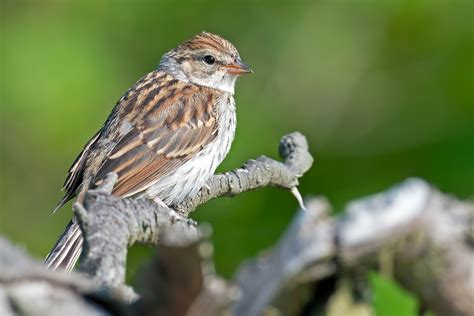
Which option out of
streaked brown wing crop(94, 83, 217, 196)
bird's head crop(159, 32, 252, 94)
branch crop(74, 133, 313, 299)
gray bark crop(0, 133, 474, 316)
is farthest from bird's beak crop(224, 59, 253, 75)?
gray bark crop(0, 133, 474, 316)

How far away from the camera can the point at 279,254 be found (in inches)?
54.7

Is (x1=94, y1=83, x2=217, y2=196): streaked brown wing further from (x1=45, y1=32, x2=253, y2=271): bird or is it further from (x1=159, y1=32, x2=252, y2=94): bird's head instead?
(x1=159, y1=32, x2=252, y2=94): bird's head

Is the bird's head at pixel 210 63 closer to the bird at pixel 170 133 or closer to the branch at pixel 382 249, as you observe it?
the bird at pixel 170 133

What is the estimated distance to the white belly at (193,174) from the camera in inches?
190

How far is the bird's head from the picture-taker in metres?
5.77

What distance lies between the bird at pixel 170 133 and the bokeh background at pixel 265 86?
48cm

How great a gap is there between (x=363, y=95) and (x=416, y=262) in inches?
207

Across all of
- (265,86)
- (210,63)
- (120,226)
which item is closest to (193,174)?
(210,63)

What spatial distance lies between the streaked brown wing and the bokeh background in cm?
58

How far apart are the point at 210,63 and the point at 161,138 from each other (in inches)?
31.9

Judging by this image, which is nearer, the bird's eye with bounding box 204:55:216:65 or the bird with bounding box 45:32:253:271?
the bird with bounding box 45:32:253:271

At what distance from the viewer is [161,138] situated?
519 cm

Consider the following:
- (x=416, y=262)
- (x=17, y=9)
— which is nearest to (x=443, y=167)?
(x=17, y=9)

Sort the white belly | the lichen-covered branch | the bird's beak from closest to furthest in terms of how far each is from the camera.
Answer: the lichen-covered branch → the white belly → the bird's beak
